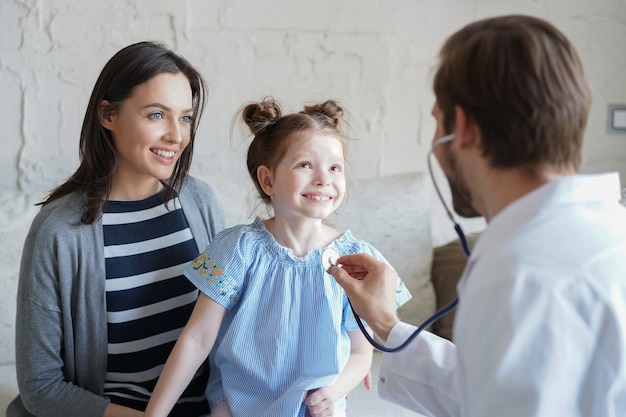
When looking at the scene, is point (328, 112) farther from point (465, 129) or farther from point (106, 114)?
point (465, 129)

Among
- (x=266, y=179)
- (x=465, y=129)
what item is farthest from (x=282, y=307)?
(x=465, y=129)

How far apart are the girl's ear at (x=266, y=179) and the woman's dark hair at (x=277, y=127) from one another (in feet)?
0.04

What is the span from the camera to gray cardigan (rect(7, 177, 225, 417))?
4.79 feet

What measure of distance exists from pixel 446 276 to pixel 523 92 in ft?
4.74

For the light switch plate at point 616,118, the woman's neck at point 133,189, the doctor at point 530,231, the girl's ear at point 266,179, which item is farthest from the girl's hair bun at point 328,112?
the light switch plate at point 616,118

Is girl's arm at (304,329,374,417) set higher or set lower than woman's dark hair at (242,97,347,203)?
lower

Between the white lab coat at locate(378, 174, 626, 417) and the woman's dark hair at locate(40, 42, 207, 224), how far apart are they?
0.87 m

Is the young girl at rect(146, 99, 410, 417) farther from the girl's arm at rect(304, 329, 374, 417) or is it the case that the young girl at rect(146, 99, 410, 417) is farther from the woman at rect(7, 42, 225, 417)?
the woman at rect(7, 42, 225, 417)

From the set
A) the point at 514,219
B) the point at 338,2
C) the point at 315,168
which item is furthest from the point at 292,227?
the point at 338,2

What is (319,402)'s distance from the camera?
1379 millimetres

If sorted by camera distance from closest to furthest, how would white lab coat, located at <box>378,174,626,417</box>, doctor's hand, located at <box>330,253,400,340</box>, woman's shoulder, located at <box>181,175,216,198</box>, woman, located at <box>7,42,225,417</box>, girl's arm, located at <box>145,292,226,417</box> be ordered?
white lab coat, located at <box>378,174,626,417</box>, doctor's hand, located at <box>330,253,400,340</box>, girl's arm, located at <box>145,292,226,417</box>, woman, located at <box>7,42,225,417</box>, woman's shoulder, located at <box>181,175,216,198</box>

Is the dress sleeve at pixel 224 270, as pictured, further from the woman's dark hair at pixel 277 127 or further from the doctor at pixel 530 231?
the doctor at pixel 530 231

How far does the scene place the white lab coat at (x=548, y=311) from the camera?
808 mm

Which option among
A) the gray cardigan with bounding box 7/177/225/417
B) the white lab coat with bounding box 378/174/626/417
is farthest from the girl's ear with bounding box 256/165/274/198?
the white lab coat with bounding box 378/174/626/417
